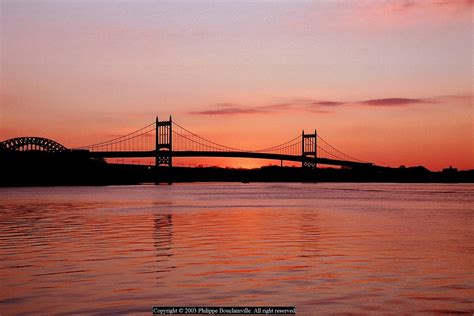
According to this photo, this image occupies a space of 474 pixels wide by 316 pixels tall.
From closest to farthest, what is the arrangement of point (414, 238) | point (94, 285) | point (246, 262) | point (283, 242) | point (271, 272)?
point (94, 285) → point (271, 272) → point (246, 262) → point (283, 242) → point (414, 238)

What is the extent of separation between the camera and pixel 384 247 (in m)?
19.4

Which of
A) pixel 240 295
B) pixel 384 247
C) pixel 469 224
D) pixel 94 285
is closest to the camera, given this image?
pixel 240 295

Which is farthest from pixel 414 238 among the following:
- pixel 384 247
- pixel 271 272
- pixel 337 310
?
pixel 337 310

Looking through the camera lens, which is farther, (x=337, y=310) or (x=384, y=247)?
(x=384, y=247)

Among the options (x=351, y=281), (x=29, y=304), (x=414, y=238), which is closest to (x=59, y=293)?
(x=29, y=304)

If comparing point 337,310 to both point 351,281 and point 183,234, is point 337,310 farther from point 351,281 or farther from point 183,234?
point 183,234

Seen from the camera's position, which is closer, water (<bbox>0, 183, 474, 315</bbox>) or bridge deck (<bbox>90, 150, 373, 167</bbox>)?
water (<bbox>0, 183, 474, 315</bbox>)

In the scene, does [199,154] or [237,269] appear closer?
[237,269]

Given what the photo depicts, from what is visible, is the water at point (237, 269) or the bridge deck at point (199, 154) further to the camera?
the bridge deck at point (199, 154)

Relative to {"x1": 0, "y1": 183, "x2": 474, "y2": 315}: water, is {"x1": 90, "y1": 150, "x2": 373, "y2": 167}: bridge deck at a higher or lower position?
higher

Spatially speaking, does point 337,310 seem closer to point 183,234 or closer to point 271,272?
point 271,272

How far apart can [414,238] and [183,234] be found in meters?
7.83

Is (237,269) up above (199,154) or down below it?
below

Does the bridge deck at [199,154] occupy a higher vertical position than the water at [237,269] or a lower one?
higher
